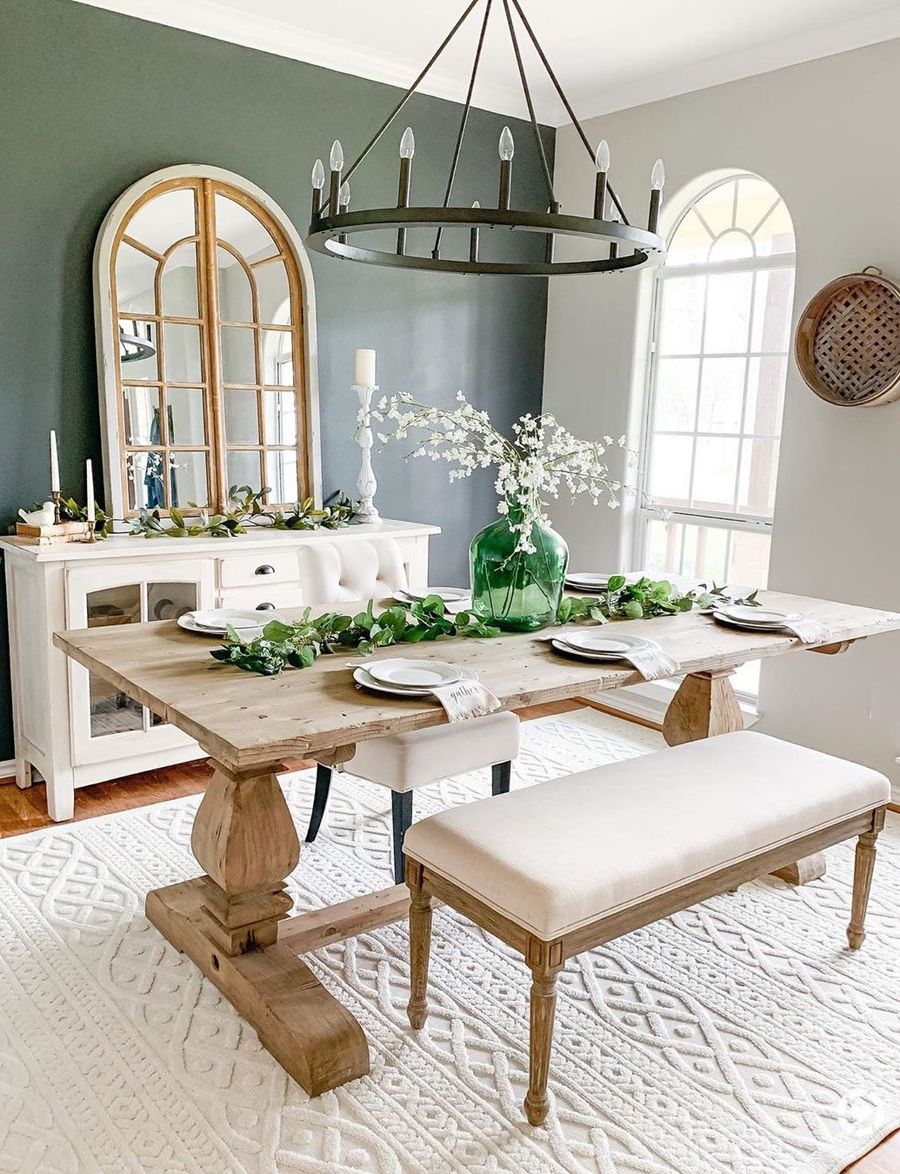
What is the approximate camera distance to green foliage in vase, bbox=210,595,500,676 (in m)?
2.14

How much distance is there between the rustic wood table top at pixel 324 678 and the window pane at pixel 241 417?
1.32 metres

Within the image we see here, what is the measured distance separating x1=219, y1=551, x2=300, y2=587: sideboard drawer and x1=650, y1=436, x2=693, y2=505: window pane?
1774 mm

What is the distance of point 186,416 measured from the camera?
12.0 ft

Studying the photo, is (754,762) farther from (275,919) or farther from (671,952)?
(275,919)

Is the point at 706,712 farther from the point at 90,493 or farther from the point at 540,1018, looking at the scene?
the point at 90,493

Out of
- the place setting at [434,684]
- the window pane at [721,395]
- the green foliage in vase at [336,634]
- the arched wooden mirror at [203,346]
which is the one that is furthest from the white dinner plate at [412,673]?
the window pane at [721,395]

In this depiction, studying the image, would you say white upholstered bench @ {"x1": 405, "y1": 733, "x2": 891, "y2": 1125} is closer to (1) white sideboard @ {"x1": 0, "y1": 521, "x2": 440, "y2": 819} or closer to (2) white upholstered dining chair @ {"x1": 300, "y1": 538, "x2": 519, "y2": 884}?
(2) white upholstered dining chair @ {"x1": 300, "y1": 538, "x2": 519, "y2": 884}

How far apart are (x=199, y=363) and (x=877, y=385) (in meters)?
2.44

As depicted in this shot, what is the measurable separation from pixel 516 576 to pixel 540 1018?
1.07 meters

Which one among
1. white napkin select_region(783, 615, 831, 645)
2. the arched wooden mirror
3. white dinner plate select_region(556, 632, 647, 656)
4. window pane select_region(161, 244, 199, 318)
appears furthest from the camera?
window pane select_region(161, 244, 199, 318)

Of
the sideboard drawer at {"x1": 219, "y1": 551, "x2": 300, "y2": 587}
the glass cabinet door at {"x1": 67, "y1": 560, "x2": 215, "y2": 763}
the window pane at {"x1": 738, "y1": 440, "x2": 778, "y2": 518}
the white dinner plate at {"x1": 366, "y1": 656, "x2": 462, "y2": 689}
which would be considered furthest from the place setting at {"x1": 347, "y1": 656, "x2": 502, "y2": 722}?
the window pane at {"x1": 738, "y1": 440, "x2": 778, "y2": 518}

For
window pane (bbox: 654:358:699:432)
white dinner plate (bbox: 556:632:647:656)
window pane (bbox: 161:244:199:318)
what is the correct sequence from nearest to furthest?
1. white dinner plate (bbox: 556:632:647:656)
2. window pane (bbox: 161:244:199:318)
3. window pane (bbox: 654:358:699:432)

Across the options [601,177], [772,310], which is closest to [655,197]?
[601,177]

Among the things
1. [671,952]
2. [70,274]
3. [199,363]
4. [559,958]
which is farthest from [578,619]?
[70,274]
